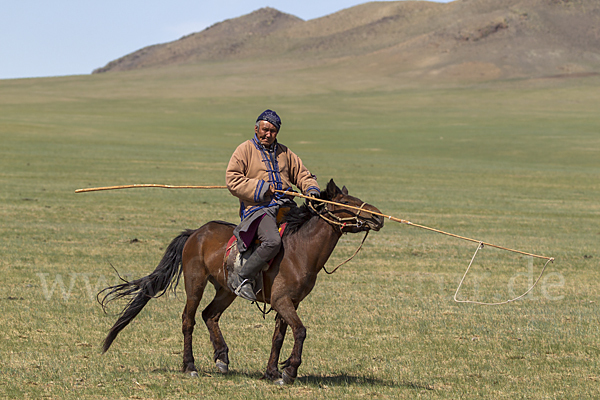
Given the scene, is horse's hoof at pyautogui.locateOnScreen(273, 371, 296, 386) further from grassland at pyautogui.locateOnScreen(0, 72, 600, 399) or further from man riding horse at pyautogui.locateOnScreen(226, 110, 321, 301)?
man riding horse at pyautogui.locateOnScreen(226, 110, 321, 301)

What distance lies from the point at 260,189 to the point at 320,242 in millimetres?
789

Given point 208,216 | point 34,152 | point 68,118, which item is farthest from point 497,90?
point 208,216

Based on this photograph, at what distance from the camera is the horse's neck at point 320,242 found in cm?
712

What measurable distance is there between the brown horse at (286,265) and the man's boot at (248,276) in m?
0.14

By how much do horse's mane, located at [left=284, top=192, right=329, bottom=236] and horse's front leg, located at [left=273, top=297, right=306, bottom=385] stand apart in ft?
2.43

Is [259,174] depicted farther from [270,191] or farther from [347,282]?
[347,282]

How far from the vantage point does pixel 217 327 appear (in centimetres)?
784

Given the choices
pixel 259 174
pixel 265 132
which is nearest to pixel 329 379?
pixel 259 174

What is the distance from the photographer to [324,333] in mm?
9461

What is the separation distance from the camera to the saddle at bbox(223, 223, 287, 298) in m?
7.25

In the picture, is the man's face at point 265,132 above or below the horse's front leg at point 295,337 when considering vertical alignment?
above

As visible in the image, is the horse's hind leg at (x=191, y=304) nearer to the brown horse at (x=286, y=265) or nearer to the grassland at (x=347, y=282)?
the brown horse at (x=286, y=265)

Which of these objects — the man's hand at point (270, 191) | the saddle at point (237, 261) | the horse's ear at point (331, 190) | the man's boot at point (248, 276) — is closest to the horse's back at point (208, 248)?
the saddle at point (237, 261)

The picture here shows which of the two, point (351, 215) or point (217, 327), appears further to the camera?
point (217, 327)
